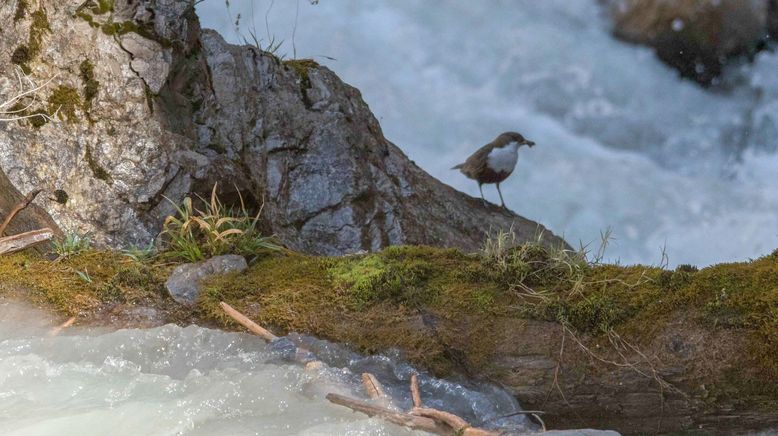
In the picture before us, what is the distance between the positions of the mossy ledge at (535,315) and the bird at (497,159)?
12.8 feet

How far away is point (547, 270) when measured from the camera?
12.5ft

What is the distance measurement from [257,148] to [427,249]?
2.77m

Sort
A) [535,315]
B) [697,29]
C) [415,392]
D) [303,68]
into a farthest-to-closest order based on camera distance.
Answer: [697,29]
[303,68]
[535,315]
[415,392]

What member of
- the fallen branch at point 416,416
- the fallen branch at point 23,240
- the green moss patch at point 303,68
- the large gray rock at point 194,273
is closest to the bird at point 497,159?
the green moss patch at point 303,68

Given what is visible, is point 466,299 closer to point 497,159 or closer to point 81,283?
point 81,283

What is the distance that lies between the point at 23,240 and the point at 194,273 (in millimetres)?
1036

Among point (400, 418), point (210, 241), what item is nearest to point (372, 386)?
point (400, 418)

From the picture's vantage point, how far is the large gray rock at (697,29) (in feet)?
32.1

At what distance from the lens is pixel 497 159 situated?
7934 mm

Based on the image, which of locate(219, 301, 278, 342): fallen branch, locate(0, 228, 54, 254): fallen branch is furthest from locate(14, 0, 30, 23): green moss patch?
locate(219, 301, 278, 342): fallen branch

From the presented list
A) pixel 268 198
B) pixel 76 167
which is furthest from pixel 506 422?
pixel 268 198

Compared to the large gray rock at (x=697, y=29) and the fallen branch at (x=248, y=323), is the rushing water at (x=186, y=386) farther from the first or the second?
the large gray rock at (x=697, y=29)

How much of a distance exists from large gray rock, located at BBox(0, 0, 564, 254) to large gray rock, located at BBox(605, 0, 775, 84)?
364cm

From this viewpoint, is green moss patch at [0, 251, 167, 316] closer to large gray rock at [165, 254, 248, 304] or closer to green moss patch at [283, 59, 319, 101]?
large gray rock at [165, 254, 248, 304]
